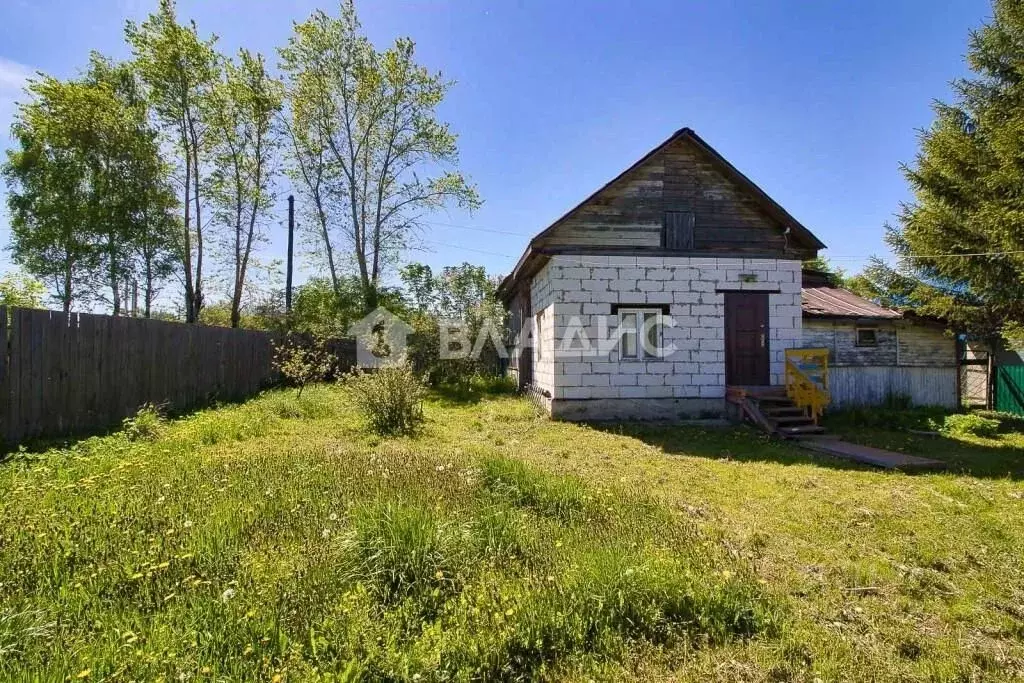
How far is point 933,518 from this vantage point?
467cm

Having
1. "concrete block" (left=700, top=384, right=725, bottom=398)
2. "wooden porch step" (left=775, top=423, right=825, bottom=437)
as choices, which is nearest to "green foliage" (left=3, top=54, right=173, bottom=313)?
"concrete block" (left=700, top=384, right=725, bottom=398)

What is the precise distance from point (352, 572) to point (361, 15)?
23.0 meters

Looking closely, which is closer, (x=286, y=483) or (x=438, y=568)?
(x=438, y=568)

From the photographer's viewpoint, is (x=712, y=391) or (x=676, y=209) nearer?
(x=712, y=391)

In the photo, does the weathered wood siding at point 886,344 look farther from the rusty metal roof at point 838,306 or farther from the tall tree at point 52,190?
the tall tree at point 52,190

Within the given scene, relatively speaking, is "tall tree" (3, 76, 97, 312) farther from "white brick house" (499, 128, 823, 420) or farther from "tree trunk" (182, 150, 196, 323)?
Result: "white brick house" (499, 128, 823, 420)

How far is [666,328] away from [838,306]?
20.2ft

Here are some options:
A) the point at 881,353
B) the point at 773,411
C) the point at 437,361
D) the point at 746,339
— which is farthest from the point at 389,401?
the point at 881,353

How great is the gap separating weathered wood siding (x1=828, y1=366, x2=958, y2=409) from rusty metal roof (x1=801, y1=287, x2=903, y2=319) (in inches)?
56.4

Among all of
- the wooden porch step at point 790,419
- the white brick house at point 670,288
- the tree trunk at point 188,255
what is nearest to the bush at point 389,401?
the white brick house at point 670,288

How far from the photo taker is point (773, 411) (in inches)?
390

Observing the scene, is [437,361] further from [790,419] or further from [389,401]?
[790,419]

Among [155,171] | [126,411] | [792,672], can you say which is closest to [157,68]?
[155,171]

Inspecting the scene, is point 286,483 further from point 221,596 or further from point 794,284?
point 794,284
